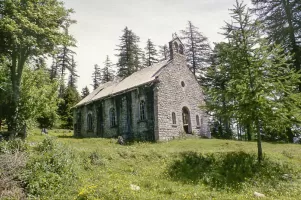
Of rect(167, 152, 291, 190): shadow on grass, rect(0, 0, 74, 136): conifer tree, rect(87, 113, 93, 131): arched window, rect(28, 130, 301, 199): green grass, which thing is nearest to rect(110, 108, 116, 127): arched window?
rect(87, 113, 93, 131): arched window

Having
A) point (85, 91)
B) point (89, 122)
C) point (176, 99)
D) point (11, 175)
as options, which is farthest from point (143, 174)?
point (85, 91)

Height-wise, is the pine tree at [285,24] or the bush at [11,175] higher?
the pine tree at [285,24]

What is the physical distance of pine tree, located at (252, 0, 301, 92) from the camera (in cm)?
2325

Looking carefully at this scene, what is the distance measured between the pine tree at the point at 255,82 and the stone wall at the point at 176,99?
6684mm

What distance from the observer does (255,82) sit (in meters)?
13.1

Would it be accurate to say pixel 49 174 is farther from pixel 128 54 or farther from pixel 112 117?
pixel 128 54

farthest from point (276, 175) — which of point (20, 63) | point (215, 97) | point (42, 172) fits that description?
point (20, 63)

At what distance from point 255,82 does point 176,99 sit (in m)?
10.5

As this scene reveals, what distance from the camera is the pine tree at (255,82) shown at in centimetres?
1249

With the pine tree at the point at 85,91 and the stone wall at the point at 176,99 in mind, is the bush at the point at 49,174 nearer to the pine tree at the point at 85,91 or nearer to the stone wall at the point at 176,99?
the stone wall at the point at 176,99

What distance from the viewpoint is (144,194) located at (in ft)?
28.2

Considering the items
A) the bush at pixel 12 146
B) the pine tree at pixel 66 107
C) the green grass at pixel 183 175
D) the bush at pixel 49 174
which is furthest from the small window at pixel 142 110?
the pine tree at pixel 66 107

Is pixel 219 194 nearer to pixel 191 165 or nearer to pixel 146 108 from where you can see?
pixel 191 165

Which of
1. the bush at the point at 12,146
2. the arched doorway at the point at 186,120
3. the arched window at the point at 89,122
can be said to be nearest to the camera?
the bush at the point at 12,146
